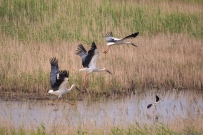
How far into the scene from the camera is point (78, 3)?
18.1m

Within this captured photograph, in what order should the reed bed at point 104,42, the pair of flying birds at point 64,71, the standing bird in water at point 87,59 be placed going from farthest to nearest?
1. the reed bed at point 104,42
2. the standing bird in water at point 87,59
3. the pair of flying birds at point 64,71

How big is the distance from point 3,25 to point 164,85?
18.1ft

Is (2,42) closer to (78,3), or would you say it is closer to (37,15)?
(37,15)

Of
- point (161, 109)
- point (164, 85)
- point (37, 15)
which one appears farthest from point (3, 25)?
point (161, 109)

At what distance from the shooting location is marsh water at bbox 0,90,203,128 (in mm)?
10047

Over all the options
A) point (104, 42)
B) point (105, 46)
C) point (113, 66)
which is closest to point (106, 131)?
point (113, 66)

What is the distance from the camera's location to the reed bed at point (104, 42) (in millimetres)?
12523

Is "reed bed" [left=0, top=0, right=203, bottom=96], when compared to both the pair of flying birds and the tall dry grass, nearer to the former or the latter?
the tall dry grass

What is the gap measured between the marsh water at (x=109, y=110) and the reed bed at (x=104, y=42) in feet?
1.88

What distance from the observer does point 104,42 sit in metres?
15.6

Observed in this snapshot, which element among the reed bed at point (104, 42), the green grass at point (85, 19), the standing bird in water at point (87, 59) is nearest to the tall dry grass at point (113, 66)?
the reed bed at point (104, 42)

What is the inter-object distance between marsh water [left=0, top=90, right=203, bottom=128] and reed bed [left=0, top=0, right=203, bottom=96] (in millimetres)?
573

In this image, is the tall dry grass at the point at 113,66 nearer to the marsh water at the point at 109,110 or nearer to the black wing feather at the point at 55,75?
the marsh water at the point at 109,110

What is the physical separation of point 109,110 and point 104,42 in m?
4.65
